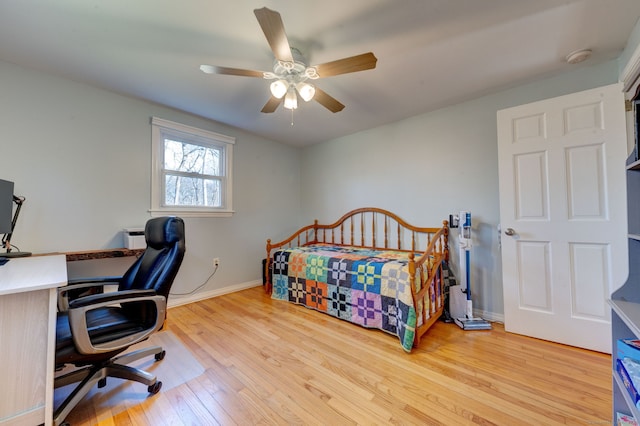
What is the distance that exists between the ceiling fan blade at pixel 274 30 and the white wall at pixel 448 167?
1.59 meters

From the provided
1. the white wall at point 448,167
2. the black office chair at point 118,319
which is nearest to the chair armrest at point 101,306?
the black office chair at point 118,319

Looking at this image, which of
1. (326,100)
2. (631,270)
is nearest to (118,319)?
(326,100)

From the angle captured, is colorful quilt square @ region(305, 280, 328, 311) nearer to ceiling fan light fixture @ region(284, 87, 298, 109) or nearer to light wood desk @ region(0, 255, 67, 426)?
ceiling fan light fixture @ region(284, 87, 298, 109)

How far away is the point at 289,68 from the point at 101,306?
171 centimetres

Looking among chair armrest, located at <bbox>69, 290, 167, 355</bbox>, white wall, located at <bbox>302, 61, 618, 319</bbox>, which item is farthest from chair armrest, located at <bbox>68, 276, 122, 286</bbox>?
white wall, located at <bbox>302, 61, 618, 319</bbox>

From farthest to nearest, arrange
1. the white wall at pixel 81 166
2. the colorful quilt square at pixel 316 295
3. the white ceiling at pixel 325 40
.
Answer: the colorful quilt square at pixel 316 295 → the white wall at pixel 81 166 → the white ceiling at pixel 325 40

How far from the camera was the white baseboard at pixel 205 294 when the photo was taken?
2734 millimetres

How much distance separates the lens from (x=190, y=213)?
2.88 metres

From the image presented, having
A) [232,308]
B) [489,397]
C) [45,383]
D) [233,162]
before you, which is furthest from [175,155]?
[489,397]

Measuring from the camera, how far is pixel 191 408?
1.31 m

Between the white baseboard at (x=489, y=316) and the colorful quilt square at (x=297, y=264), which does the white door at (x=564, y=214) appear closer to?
the white baseboard at (x=489, y=316)

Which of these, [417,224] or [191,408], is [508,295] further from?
[191,408]

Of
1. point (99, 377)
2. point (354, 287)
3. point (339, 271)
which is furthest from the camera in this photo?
point (339, 271)

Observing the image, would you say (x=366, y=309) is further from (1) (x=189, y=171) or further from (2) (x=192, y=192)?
(1) (x=189, y=171)
